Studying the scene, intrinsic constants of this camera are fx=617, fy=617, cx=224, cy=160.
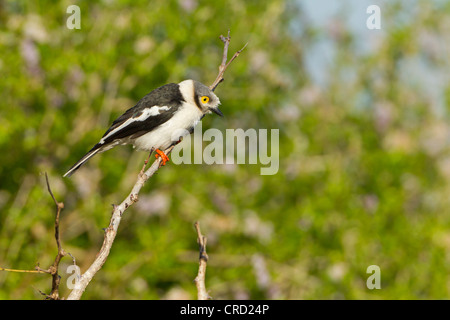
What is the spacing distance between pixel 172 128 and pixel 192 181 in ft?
12.0

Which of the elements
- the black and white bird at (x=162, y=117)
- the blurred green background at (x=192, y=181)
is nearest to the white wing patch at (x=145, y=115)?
the black and white bird at (x=162, y=117)

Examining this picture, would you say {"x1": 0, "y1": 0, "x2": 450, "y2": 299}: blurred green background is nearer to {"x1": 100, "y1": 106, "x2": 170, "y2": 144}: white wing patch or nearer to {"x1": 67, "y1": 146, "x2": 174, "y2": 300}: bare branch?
{"x1": 100, "y1": 106, "x2": 170, "y2": 144}: white wing patch

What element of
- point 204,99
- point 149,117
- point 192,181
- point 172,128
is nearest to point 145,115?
A: point 149,117

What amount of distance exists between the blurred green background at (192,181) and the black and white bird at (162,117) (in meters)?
2.25

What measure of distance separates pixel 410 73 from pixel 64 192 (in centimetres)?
640

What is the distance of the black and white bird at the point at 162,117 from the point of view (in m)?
3.73

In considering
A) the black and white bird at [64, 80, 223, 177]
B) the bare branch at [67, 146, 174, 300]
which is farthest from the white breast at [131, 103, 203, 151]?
the bare branch at [67, 146, 174, 300]

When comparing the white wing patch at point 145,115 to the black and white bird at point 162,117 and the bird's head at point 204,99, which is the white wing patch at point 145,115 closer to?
the black and white bird at point 162,117

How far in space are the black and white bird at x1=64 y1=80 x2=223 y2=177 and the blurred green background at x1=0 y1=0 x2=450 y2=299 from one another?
2250 mm

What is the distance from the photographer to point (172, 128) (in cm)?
372

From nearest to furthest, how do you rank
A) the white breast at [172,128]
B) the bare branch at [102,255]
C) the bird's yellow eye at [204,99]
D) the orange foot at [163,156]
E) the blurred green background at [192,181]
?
the bare branch at [102,255] → the orange foot at [163,156] → the white breast at [172,128] → the bird's yellow eye at [204,99] → the blurred green background at [192,181]

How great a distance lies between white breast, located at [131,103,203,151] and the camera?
371 centimetres

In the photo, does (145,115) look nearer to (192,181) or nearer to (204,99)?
(204,99)

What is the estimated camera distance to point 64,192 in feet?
22.5
